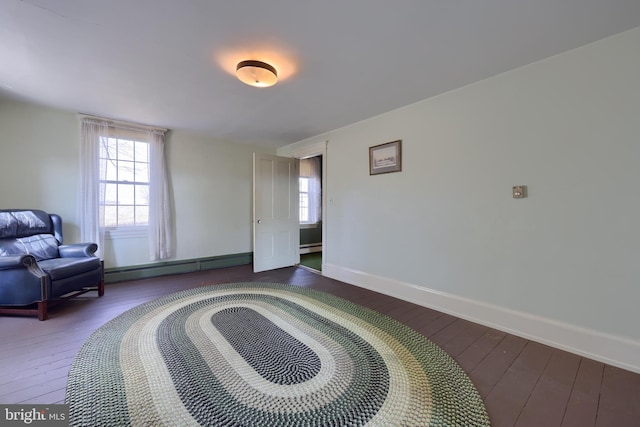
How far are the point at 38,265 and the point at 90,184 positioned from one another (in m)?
1.28

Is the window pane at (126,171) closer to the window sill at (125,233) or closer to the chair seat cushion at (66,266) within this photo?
the window sill at (125,233)

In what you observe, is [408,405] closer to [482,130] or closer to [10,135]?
[482,130]

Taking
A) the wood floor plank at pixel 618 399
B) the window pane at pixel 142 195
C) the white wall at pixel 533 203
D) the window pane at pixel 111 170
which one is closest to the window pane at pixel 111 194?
the window pane at pixel 111 170

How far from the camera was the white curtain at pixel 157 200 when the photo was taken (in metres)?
3.83

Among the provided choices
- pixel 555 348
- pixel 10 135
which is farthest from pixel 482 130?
pixel 10 135

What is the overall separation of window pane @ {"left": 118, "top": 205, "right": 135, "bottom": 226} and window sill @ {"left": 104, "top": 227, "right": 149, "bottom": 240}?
84 millimetres

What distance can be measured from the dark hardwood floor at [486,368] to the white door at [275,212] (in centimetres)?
191

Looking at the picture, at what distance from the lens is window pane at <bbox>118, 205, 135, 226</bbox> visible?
367cm

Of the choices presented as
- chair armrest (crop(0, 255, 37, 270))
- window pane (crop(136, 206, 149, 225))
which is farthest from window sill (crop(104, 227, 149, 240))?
chair armrest (crop(0, 255, 37, 270))

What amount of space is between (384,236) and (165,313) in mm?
2662

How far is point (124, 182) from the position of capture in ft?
12.1

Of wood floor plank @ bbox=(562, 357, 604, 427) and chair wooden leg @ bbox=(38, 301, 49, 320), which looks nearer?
wood floor plank @ bbox=(562, 357, 604, 427)

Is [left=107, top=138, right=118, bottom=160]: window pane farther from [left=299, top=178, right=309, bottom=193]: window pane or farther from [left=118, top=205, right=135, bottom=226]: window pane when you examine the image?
[left=299, top=178, right=309, bottom=193]: window pane

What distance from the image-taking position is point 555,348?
6.51 ft
